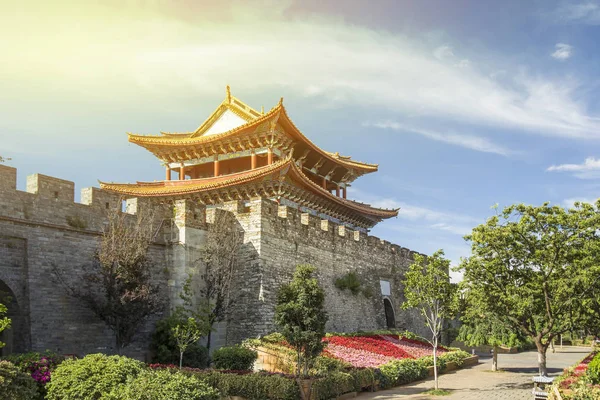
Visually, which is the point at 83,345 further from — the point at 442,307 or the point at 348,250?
the point at 348,250

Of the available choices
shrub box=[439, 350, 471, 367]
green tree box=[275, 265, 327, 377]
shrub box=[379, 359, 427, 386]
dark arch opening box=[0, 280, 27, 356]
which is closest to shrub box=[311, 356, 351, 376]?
green tree box=[275, 265, 327, 377]

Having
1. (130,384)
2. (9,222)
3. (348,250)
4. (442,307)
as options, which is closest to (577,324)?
(442,307)

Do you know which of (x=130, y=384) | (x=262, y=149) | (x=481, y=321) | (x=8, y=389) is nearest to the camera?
(x=8, y=389)

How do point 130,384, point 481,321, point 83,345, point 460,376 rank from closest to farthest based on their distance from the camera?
point 130,384 → point 83,345 → point 460,376 → point 481,321

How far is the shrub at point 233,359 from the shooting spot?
18.3 meters

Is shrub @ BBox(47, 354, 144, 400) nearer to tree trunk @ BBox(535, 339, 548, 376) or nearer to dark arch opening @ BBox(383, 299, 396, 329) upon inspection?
tree trunk @ BBox(535, 339, 548, 376)

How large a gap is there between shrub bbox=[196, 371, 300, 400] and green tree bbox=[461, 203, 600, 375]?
7.77 m

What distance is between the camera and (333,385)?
16406 mm

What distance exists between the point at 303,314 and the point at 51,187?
8.76m

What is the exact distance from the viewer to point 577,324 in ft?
62.3

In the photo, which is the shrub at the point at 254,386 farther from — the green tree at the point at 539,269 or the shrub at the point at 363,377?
the green tree at the point at 539,269

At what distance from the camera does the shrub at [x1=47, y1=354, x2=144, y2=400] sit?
495 inches

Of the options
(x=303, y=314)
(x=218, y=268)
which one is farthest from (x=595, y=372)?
(x=218, y=268)

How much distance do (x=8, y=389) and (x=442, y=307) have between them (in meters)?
13.9
